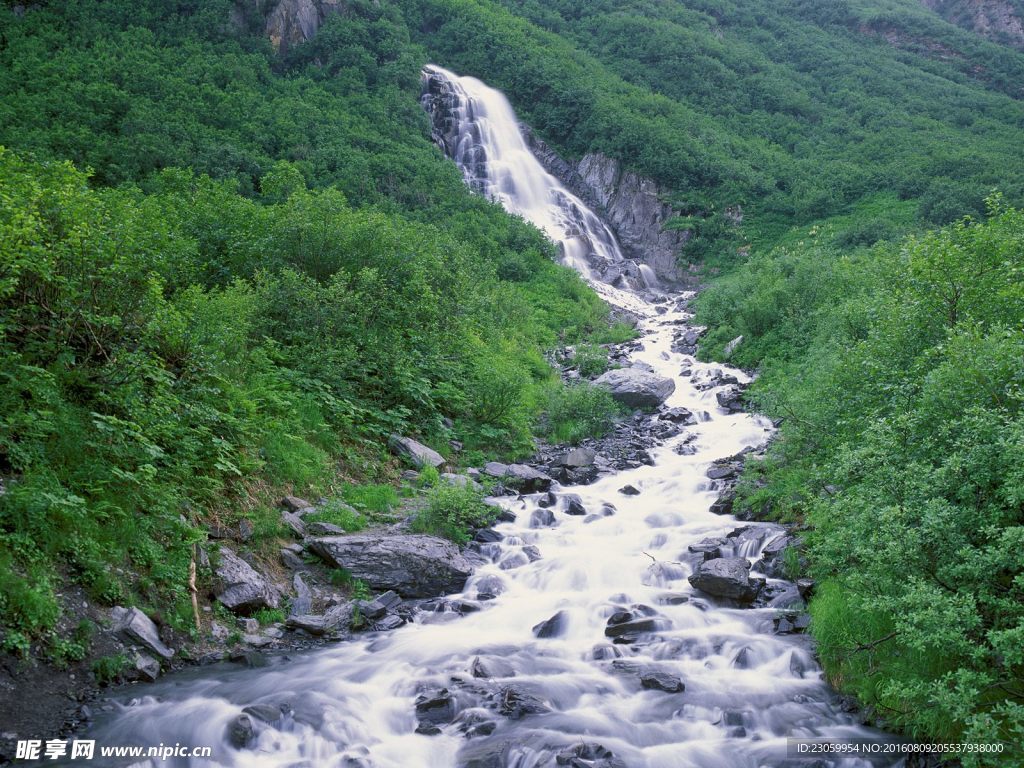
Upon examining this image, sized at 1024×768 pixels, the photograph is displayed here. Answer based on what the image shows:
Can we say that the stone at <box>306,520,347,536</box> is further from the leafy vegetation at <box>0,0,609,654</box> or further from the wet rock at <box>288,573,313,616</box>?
the wet rock at <box>288,573,313,616</box>

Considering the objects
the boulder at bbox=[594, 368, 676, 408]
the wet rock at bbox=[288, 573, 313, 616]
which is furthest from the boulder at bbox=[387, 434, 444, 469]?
the boulder at bbox=[594, 368, 676, 408]

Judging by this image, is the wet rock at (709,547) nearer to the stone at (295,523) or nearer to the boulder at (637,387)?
the stone at (295,523)

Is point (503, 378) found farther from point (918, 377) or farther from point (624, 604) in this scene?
point (918, 377)

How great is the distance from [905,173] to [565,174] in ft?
75.2

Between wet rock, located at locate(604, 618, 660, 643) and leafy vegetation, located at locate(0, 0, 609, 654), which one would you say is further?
wet rock, located at locate(604, 618, 660, 643)

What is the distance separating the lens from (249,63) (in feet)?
146

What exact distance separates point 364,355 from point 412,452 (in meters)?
2.31

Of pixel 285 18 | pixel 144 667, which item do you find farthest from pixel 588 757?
pixel 285 18

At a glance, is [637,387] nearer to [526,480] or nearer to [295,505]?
[526,480]

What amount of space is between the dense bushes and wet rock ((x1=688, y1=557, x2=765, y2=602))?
2.97ft

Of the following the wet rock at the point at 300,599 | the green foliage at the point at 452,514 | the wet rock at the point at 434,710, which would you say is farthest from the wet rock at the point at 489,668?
the green foliage at the point at 452,514

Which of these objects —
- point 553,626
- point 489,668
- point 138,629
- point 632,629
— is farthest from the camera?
point 553,626

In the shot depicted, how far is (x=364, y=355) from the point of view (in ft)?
46.1

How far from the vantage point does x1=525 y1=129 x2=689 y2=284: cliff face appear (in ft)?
152
